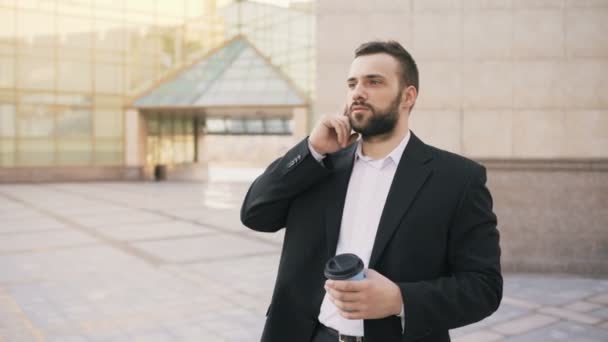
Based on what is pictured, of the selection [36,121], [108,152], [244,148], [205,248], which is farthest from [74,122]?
[205,248]

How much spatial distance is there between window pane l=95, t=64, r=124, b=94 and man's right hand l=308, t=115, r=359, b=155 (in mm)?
29686

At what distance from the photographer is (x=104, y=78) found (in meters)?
29.0

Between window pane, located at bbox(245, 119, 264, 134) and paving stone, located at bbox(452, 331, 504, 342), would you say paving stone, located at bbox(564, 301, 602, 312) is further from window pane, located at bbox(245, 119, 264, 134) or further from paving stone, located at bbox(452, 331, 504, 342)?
window pane, located at bbox(245, 119, 264, 134)

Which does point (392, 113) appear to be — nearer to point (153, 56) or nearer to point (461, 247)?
point (461, 247)

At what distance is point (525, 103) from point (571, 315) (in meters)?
3.20

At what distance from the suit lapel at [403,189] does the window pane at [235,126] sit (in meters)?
44.0

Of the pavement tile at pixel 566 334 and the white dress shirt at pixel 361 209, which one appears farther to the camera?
the pavement tile at pixel 566 334

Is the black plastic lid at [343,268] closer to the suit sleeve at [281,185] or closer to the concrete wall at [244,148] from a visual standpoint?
the suit sleeve at [281,185]

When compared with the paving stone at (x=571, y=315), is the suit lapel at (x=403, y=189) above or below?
above

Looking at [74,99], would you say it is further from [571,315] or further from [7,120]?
[571,315]

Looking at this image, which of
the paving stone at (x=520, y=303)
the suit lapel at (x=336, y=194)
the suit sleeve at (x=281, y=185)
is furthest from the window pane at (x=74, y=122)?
the suit lapel at (x=336, y=194)

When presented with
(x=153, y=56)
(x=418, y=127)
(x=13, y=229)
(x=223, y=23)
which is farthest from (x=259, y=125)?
(x=418, y=127)

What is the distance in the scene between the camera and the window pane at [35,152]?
2647 centimetres

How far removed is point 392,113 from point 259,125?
44703 mm
